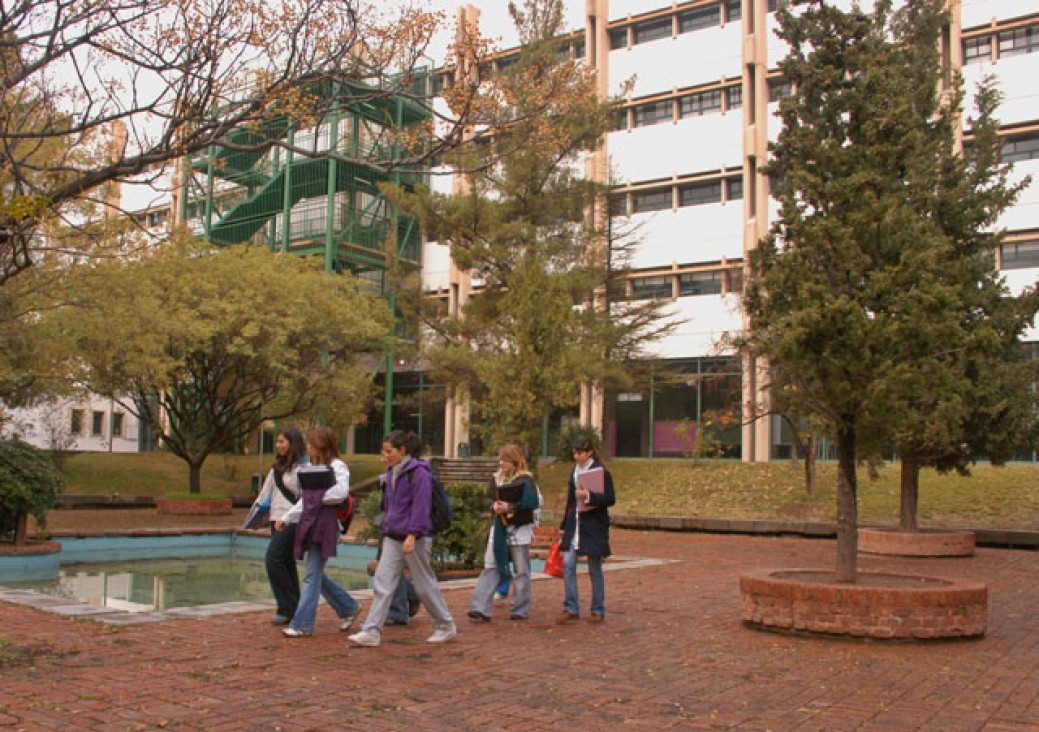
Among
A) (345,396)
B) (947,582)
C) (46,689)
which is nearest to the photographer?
(46,689)

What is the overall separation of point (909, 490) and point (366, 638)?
13.4 m

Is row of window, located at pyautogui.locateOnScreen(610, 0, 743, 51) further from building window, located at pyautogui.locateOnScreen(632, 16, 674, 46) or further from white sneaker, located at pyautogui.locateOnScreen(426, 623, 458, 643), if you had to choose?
white sneaker, located at pyautogui.locateOnScreen(426, 623, 458, 643)

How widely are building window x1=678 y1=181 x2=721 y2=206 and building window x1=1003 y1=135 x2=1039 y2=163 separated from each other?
992 centimetres

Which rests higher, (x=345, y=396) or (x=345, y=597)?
(x=345, y=396)

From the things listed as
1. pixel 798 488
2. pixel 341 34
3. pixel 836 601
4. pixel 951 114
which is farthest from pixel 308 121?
Answer: pixel 798 488

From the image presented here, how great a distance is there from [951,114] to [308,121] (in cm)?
1306

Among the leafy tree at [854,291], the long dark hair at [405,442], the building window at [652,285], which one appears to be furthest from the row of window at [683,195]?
the long dark hair at [405,442]

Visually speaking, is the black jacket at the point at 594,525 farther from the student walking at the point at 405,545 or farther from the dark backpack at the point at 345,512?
the dark backpack at the point at 345,512

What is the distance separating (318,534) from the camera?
8000 millimetres

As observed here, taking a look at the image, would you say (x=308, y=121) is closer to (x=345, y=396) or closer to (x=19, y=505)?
(x=19, y=505)

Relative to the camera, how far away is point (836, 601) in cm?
827

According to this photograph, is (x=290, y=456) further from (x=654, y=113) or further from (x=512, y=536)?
(x=654, y=113)

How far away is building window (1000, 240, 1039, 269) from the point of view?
3188 cm

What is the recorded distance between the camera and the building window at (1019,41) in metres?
33.1
